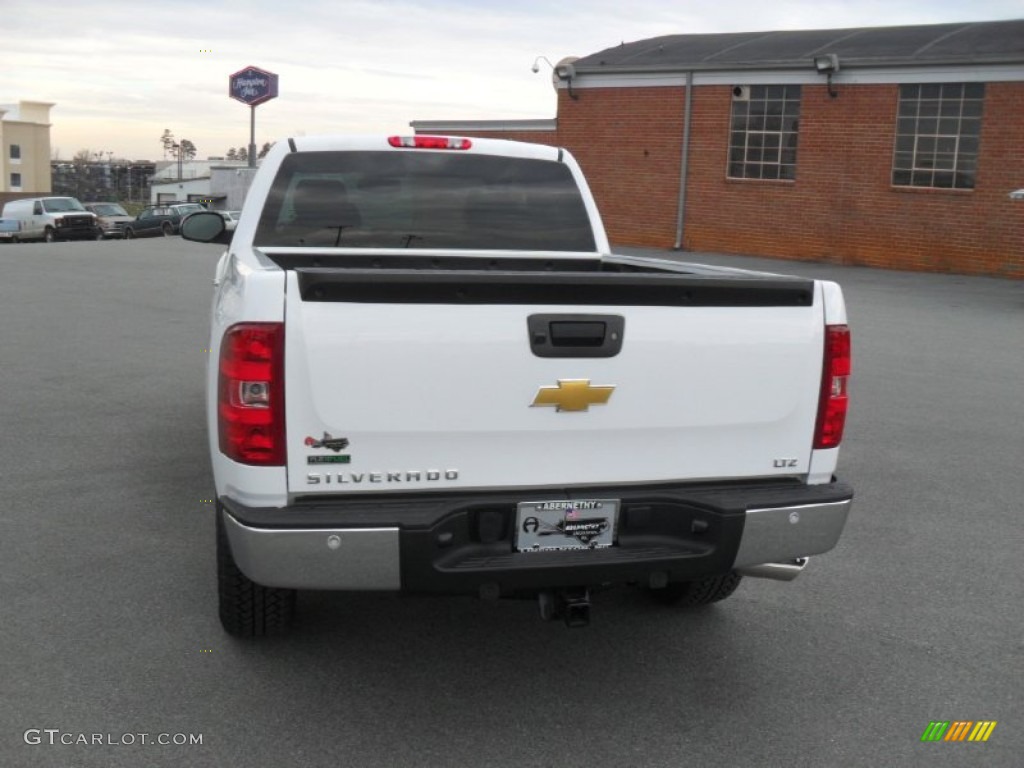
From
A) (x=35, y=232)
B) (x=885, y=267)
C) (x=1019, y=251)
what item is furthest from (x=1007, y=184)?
(x=35, y=232)

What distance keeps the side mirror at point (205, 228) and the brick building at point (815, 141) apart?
19.2m

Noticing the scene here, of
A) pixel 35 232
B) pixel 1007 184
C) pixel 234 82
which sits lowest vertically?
pixel 35 232

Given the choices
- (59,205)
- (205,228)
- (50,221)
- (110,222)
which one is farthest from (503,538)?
(110,222)

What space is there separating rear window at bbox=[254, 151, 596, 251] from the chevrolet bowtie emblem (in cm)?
210

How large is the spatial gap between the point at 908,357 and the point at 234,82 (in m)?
26.3

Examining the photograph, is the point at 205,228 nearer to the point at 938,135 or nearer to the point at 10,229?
the point at 938,135

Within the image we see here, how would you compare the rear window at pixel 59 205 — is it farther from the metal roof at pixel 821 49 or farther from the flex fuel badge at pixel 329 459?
the flex fuel badge at pixel 329 459

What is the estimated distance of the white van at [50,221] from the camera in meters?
41.2

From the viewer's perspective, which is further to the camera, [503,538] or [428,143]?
[428,143]

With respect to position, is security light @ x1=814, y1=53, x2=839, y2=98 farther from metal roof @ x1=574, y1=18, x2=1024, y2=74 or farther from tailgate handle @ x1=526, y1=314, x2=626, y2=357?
tailgate handle @ x1=526, y1=314, x2=626, y2=357

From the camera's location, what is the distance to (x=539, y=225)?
18.1ft

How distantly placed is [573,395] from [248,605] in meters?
1.50

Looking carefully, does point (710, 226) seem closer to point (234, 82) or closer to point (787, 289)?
point (234, 82)

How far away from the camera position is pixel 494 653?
13.7 feet
